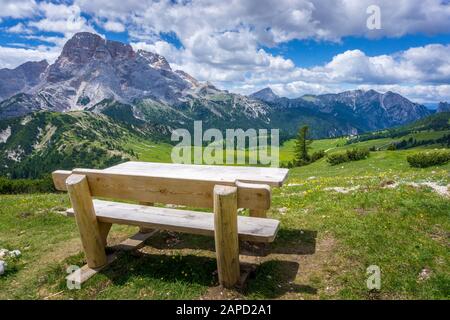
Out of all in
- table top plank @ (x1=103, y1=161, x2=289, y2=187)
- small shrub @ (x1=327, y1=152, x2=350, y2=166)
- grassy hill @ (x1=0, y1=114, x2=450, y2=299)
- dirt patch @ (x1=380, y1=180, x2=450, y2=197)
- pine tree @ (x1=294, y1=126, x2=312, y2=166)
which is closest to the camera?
grassy hill @ (x1=0, y1=114, x2=450, y2=299)

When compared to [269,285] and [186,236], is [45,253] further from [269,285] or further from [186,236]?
[269,285]

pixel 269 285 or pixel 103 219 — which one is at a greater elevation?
pixel 103 219

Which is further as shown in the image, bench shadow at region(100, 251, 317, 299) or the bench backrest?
bench shadow at region(100, 251, 317, 299)

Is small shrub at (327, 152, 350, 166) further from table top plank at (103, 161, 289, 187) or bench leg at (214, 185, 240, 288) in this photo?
bench leg at (214, 185, 240, 288)

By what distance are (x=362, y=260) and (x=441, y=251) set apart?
2.24 m

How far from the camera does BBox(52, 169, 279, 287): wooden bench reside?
6.99 meters

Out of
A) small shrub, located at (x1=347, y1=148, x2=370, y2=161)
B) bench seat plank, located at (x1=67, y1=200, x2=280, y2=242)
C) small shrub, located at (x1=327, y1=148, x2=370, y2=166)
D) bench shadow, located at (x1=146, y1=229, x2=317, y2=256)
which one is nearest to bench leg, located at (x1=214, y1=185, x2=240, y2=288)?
bench seat plank, located at (x1=67, y1=200, x2=280, y2=242)

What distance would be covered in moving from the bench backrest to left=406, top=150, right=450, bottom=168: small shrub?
125ft

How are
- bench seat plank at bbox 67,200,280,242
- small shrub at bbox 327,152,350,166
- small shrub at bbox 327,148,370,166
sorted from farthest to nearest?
small shrub at bbox 327,152,350,166
small shrub at bbox 327,148,370,166
bench seat plank at bbox 67,200,280,242

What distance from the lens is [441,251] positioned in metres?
9.07

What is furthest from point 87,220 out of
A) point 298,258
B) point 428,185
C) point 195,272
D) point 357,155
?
point 357,155

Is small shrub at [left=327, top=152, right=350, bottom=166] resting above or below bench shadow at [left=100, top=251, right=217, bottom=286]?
below

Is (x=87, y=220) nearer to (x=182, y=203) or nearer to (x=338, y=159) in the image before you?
(x=182, y=203)
